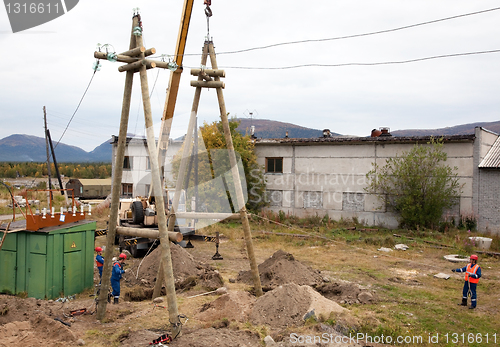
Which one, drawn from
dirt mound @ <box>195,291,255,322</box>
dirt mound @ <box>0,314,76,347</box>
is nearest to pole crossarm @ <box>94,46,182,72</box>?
dirt mound @ <box>0,314,76,347</box>

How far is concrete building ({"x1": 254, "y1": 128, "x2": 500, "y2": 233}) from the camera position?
63.6 feet

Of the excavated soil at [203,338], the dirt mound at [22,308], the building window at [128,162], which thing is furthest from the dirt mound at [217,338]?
the building window at [128,162]

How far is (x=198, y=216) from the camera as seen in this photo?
9.31 meters

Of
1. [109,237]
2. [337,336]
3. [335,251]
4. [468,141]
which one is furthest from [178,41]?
[468,141]

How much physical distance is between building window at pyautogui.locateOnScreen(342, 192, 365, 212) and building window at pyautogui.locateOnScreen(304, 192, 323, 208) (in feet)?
4.75

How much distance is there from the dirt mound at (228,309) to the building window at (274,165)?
16.4 metres

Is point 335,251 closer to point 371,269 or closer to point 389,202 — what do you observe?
point 371,269

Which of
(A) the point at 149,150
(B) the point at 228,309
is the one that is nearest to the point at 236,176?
(A) the point at 149,150

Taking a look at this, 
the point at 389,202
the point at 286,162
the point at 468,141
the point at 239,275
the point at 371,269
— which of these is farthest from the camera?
the point at 286,162

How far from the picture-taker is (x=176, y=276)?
37.3 ft

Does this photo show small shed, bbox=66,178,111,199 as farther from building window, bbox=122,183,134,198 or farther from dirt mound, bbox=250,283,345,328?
dirt mound, bbox=250,283,345,328

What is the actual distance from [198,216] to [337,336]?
13.9 feet

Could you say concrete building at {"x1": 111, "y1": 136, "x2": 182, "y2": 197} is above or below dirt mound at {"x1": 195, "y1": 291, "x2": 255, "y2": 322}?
above

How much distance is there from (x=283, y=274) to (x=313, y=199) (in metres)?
12.8
